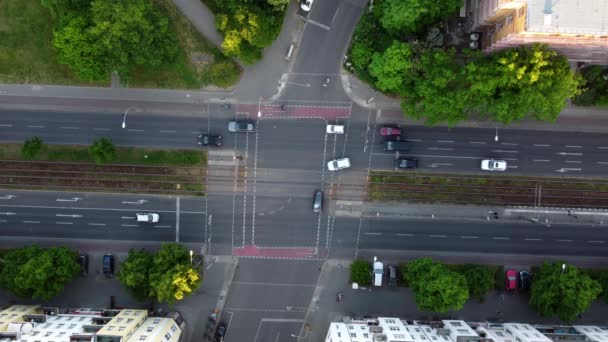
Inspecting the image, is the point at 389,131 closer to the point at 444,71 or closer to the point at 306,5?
the point at 444,71

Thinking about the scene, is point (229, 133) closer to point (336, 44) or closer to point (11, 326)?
point (336, 44)

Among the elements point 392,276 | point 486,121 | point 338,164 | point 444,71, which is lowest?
point 392,276

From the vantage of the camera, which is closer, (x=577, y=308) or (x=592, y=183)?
(x=577, y=308)

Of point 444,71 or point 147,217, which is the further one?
point 147,217

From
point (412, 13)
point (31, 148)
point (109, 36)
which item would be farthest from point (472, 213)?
point (31, 148)

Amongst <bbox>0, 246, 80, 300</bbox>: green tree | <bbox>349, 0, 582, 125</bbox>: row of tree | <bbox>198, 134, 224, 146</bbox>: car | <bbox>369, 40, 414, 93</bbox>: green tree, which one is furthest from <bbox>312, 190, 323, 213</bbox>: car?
<bbox>0, 246, 80, 300</bbox>: green tree

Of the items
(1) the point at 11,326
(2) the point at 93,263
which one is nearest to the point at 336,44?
(2) the point at 93,263

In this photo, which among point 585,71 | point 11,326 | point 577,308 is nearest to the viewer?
point 11,326
